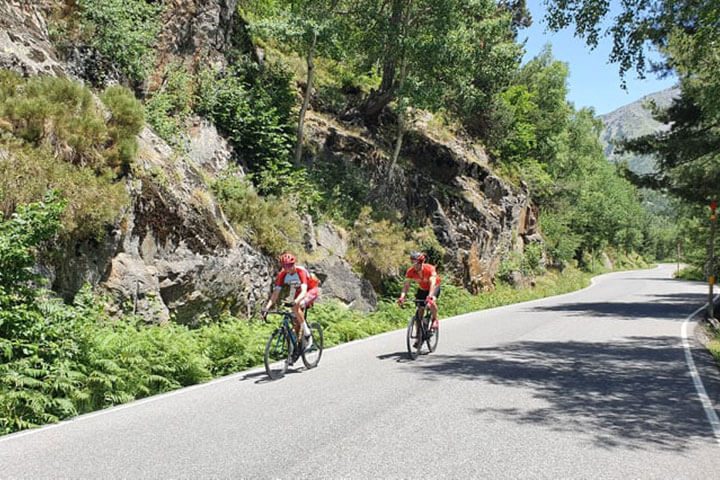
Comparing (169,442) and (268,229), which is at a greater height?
(268,229)

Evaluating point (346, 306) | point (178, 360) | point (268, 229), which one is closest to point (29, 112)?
point (178, 360)

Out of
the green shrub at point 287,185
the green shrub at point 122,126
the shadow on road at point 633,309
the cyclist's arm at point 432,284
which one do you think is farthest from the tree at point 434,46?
the cyclist's arm at point 432,284


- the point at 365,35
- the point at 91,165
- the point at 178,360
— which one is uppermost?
the point at 365,35

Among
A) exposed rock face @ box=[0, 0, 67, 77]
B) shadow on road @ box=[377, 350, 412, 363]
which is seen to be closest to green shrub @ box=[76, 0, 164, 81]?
exposed rock face @ box=[0, 0, 67, 77]

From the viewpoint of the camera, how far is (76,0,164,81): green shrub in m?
14.4

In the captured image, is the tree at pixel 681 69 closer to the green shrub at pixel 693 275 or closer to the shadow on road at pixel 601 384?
the shadow on road at pixel 601 384

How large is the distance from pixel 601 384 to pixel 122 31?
46.7ft

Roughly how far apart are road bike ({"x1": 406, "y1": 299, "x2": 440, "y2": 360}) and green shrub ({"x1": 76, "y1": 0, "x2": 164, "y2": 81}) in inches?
414

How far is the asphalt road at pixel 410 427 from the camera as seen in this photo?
474 cm

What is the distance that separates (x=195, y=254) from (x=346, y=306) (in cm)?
625

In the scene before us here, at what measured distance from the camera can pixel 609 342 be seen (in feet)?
42.0

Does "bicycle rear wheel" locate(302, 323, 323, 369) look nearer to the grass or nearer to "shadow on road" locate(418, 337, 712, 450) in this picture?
the grass

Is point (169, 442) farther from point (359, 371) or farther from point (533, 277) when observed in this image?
point (533, 277)

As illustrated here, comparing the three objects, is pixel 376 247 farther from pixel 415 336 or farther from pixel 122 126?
pixel 122 126
